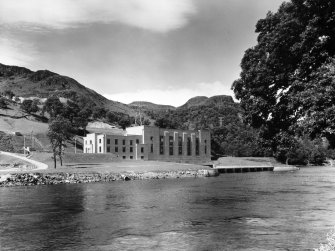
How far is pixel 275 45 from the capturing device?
2528cm

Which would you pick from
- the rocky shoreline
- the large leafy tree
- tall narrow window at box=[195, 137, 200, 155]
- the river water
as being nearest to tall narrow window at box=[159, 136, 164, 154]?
tall narrow window at box=[195, 137, 200, 155]

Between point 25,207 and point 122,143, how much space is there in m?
119

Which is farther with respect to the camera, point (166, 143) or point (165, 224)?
point (166, 143)

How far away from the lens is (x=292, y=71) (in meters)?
25.3

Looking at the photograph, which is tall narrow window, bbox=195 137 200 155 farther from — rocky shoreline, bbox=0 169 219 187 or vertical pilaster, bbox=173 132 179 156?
rocky shoreline, bbox=0 169 219 187

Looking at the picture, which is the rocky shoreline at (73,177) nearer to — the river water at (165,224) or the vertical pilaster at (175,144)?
the river water at (165,224)

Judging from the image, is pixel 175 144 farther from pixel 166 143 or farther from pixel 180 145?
pixel 166 143

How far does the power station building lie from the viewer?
159 metres

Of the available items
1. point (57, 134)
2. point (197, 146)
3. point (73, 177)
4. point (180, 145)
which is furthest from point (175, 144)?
point (73, 177)

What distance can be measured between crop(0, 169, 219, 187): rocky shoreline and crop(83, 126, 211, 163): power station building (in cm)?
5188

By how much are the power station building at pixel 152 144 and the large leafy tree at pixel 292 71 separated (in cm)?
13032

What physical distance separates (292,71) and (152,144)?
14222 cm

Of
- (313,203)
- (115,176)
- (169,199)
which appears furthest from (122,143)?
(313,203)

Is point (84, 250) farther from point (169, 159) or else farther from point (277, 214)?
point (169, 159)
